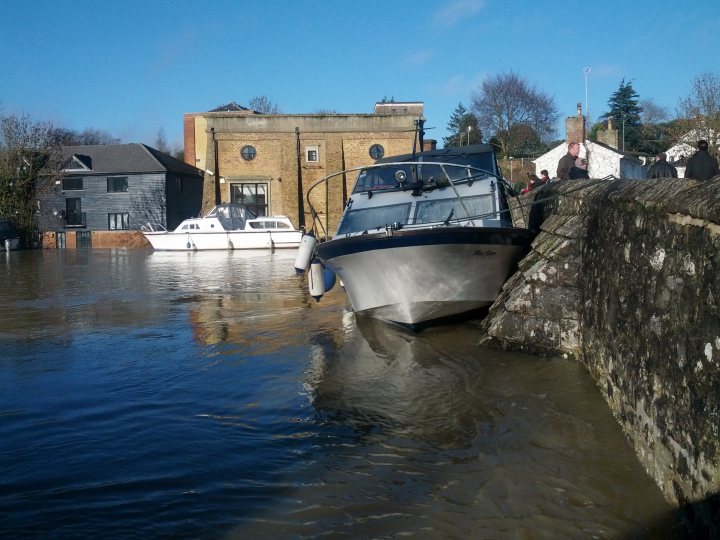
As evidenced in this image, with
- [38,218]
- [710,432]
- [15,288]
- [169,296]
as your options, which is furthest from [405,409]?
[38,218]

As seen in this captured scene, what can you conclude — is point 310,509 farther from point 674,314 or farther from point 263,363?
point 263,363

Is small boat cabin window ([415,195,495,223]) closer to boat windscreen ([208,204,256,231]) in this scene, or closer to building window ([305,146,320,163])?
boat windscreen ([208,204,256,231])

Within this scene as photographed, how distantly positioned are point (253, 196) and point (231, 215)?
8.02 meters

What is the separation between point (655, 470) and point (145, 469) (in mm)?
3426

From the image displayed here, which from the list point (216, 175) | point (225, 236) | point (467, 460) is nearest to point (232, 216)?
point (225, 236)

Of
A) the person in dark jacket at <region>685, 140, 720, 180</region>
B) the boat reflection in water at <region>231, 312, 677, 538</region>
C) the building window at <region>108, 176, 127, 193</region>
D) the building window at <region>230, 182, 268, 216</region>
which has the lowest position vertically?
the boat reflection in water at <region>231, 312, 677, 538</region>

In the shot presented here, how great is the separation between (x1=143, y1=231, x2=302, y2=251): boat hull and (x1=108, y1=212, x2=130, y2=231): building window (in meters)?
11.3

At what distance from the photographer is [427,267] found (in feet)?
30.9

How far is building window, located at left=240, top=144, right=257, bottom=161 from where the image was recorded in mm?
44500

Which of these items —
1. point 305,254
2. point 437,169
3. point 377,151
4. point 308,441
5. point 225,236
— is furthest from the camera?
point 377,151

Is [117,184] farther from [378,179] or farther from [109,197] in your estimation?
[378,179]

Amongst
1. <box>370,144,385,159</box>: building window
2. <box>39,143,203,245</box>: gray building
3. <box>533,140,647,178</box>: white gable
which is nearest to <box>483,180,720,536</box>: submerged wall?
<box>533,140,647,178</box>: white gable

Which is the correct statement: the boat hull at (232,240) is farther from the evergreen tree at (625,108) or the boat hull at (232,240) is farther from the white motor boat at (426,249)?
the evergreen tree at (625,108)

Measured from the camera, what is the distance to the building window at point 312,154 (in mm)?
44906
